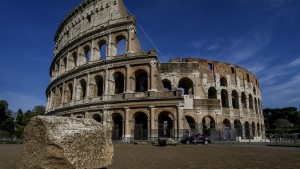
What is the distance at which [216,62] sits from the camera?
29.9m

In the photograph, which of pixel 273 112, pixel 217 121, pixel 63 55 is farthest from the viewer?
pixel 273 112

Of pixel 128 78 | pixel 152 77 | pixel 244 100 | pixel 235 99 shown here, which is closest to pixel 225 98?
pixel 235 99

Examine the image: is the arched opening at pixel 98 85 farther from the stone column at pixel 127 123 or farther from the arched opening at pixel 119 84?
the stone column at pixel 127 123

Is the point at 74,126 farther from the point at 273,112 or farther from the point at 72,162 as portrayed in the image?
the point at 273,112

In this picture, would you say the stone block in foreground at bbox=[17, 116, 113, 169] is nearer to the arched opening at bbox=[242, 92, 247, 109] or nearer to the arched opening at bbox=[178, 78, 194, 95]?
the arched opening at bbox=[178, 78, 194, 95]

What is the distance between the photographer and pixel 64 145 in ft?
12.3

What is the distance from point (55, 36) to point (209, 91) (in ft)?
82.2

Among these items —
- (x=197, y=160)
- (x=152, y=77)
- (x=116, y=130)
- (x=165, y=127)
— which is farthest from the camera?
(x=165, y=127)

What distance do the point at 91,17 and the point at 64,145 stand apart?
2515 cm

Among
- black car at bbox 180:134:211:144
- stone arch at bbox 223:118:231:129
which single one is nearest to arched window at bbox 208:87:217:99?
stone arch at bbox 223:118:231:129

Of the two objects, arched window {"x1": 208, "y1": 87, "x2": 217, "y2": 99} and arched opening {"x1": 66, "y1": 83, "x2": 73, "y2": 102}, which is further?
arched window {"x1": 208, "y1": 87, "x2": 217, "y2": 99}

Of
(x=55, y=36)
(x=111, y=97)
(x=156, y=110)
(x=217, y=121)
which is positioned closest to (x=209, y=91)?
(x=217, y=121)

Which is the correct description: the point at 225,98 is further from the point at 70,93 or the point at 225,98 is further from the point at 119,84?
the point at 70,93

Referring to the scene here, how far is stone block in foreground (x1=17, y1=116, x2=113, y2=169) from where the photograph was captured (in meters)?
3.74
